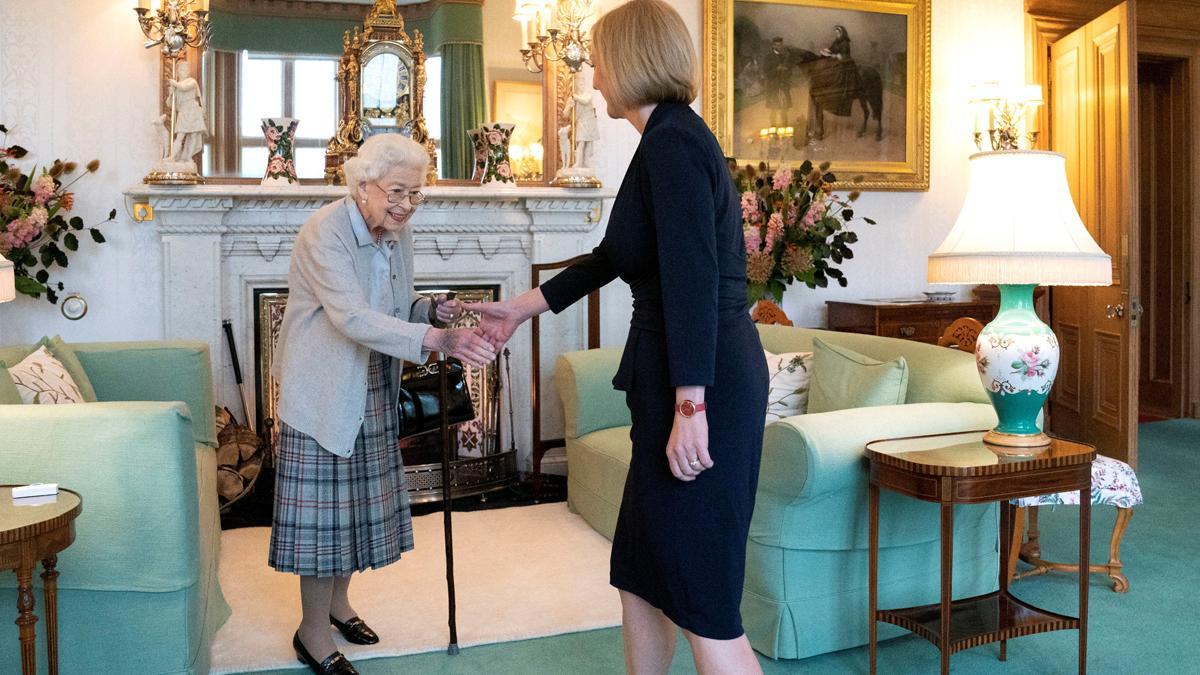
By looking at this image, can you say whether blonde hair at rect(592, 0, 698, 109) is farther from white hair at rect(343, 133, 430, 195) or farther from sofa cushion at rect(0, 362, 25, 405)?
sofa cushion at rect(0, 362, 25, 405)

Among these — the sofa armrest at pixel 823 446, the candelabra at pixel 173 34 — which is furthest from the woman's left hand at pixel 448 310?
the candelabra at pixel 173 34

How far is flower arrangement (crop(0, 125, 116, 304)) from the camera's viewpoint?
173 inches

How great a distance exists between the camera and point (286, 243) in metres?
5.06

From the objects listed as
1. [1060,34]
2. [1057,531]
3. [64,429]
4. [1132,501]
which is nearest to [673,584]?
[64,429]

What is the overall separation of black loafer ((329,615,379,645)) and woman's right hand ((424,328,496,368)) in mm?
1002

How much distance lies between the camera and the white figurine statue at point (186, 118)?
15.6 ft

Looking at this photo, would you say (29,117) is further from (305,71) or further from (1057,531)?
(1057,531)

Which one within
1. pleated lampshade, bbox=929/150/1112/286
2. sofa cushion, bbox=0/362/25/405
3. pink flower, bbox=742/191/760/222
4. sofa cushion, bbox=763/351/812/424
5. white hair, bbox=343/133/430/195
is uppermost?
pink flower, bbox=742/191/760/222

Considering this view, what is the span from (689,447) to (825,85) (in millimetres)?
4623

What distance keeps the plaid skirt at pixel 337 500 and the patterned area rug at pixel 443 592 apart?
0.39 m

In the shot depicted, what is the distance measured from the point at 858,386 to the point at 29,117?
3835 millimetres

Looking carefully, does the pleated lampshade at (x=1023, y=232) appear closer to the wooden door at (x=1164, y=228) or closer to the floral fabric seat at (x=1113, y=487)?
the floral fabric seat at (x=1113, y=487)

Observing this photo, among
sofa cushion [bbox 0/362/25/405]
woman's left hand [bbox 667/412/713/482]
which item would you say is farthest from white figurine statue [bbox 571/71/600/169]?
woman's left hand [bbox 667/412/713/482]

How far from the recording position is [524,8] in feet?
17.1
